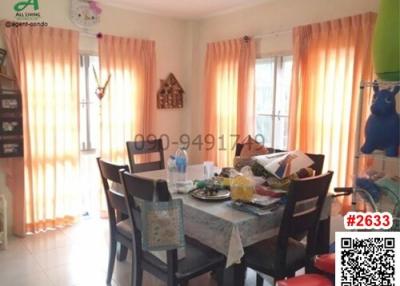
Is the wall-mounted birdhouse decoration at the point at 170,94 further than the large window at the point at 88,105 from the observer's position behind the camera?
Yes

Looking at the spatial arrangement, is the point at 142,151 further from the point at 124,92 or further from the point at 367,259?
the point at 367,259

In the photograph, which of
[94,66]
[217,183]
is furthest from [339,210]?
[94,66]

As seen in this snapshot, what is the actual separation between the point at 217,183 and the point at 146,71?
2018 mm

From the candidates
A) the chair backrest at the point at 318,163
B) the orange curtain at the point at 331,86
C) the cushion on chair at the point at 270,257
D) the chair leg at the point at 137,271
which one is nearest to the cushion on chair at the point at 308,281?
the cushion on chair at the point at 270,257

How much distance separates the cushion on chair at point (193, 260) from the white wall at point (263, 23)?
2.14 metres

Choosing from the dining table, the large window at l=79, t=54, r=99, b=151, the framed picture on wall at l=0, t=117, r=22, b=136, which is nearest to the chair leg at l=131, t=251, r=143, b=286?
the dining table

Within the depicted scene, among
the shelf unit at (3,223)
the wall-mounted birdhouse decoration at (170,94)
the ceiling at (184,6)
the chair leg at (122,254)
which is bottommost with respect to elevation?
the chair leg at (122,254)

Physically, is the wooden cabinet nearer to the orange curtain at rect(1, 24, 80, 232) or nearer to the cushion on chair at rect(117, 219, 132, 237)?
the orange curtain at rect(1, 24, 80, 232)

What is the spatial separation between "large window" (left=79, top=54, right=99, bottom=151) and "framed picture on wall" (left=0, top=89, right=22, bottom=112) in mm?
661

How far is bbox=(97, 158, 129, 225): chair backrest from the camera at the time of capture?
197 cm

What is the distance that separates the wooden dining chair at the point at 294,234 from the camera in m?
1.66

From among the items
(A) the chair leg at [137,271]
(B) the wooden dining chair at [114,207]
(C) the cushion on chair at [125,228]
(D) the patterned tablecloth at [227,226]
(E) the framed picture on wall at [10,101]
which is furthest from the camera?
(E) the framed picture on wall at [10,101]

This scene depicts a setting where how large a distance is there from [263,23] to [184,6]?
2.90ft

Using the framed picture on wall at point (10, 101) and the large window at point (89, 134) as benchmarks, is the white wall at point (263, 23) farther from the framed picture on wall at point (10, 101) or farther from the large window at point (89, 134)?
the framed picture on wall at point (10, 101)
